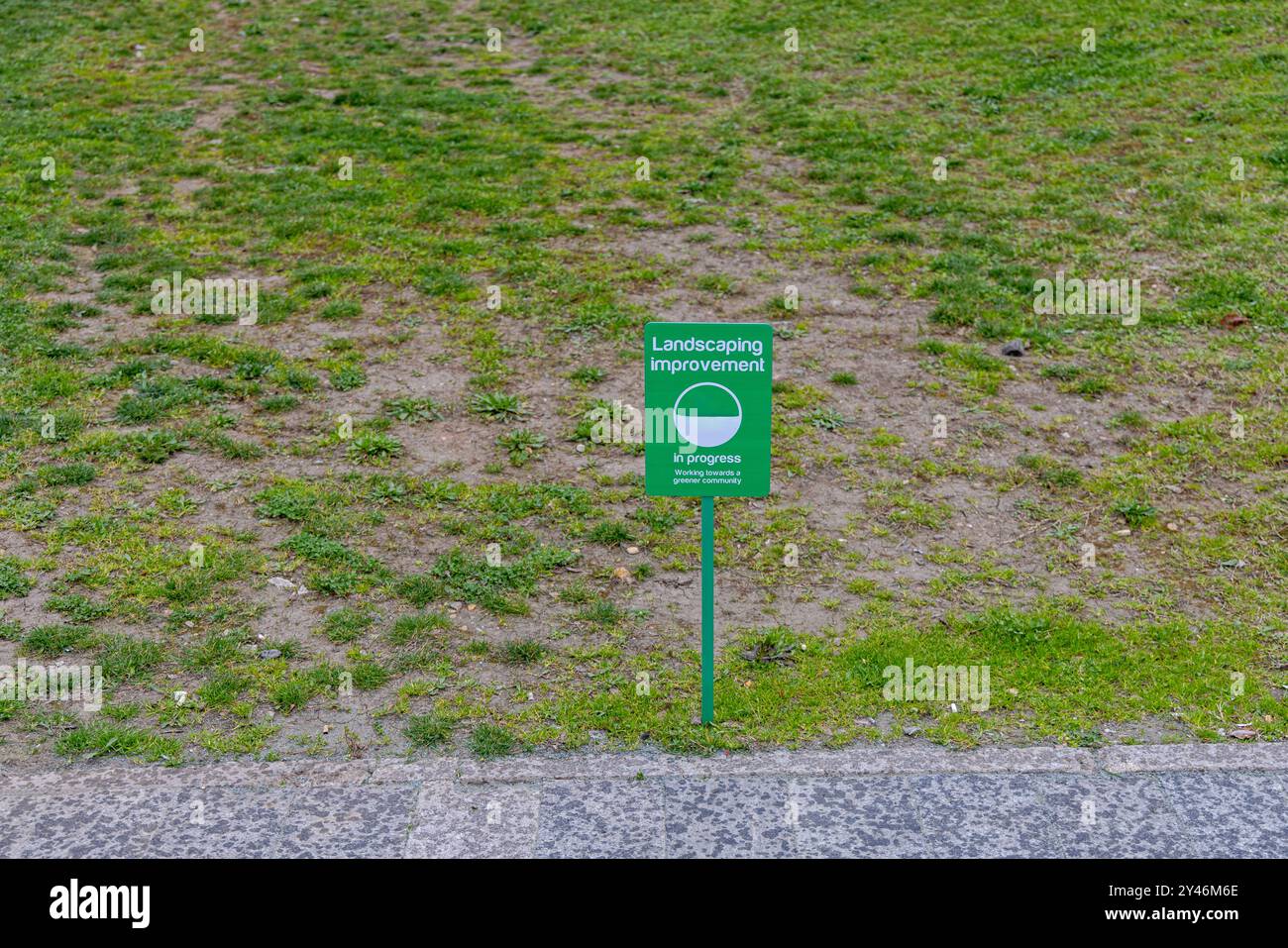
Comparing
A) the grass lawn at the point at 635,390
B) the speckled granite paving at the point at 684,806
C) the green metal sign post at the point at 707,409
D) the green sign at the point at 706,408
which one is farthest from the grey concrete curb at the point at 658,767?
the green sign at the point at 706,408

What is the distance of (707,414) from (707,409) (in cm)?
2

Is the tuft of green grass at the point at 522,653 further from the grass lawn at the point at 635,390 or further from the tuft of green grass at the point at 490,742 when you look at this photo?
the tuft of green grass at the point at 490,742

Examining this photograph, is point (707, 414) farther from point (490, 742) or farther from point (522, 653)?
point (490, 742)

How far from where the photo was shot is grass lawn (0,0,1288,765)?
18.3 ft

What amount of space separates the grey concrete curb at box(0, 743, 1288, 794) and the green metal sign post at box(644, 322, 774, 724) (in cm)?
50

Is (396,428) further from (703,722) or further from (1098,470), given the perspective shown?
(1098,470)

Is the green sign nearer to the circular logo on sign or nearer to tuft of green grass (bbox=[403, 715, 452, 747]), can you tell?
the circular logo on sign

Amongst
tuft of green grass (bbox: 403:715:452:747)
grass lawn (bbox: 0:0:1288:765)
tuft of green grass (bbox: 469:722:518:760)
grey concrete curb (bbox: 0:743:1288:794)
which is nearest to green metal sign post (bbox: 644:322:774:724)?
grey concrete curb (bbox: 0:743:1288:794)

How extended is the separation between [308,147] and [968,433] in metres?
7.39

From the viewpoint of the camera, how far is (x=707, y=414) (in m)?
5.10

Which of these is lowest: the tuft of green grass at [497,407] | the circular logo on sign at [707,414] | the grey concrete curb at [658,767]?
A: the grey concrete curb at [658,767]

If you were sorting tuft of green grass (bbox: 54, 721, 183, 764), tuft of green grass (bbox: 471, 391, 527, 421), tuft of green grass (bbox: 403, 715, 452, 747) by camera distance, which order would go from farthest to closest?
tuft of green grass (bbox: 471, 391, 527, 421) → tuft of green grass (bbox: 403, 715, 452, 747) → tuft of green grass (bbox: 54, 721, 183, 764)

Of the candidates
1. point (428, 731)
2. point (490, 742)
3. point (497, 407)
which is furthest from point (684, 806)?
point (497, 407)

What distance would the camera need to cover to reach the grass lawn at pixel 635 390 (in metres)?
5.59
